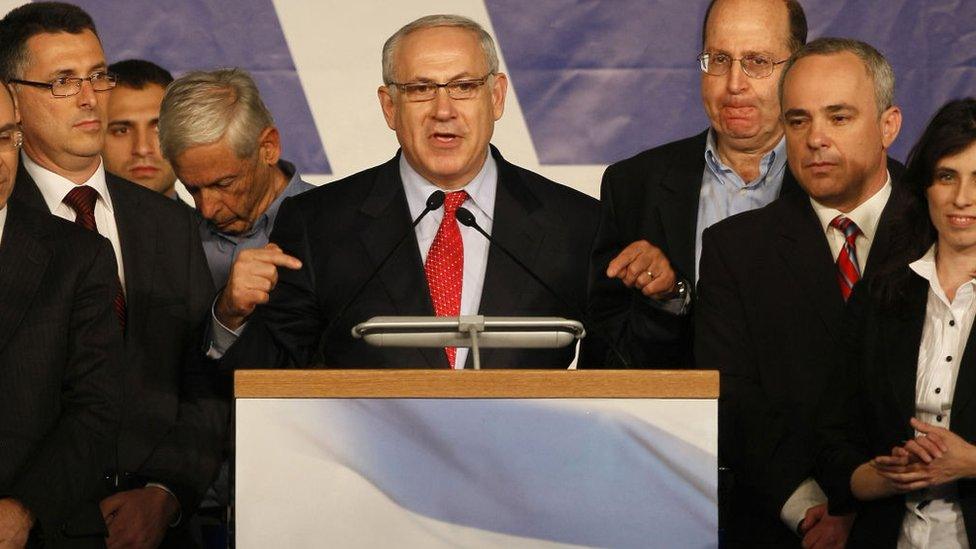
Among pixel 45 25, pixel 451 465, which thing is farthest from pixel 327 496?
pixel 45 25

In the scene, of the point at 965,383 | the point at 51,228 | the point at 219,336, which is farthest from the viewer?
the point at 219,336

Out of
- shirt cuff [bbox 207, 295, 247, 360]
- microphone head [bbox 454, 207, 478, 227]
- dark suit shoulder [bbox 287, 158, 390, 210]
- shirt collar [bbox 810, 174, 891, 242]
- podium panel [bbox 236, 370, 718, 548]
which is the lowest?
podium panel [bbox 236, 370, 718, 548]

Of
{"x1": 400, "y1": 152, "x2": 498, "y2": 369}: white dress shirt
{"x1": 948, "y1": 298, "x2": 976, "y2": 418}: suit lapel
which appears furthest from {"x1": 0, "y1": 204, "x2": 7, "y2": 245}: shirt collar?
{"x1": 948, "y1": 298, "x2": 976, "y2": 418}: suit lapel

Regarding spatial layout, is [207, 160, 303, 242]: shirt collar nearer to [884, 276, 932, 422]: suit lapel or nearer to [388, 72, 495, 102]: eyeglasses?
[388, 72, 495, 102]: eyeglasses

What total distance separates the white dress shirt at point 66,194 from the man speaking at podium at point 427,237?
1.36ft

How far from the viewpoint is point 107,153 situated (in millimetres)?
4359

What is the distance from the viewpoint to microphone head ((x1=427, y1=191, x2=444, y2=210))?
2.61m

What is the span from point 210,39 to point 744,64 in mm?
1543

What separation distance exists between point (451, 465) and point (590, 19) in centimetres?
233

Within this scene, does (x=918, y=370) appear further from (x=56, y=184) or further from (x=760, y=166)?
(x=56, y=184)

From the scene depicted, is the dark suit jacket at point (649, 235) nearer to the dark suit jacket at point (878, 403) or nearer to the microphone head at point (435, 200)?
the dark suit jacket at point (878, 403)

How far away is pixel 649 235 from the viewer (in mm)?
3596

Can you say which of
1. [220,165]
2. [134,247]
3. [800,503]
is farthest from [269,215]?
[800,503]

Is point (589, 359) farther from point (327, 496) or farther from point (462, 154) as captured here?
point (327, 496)
